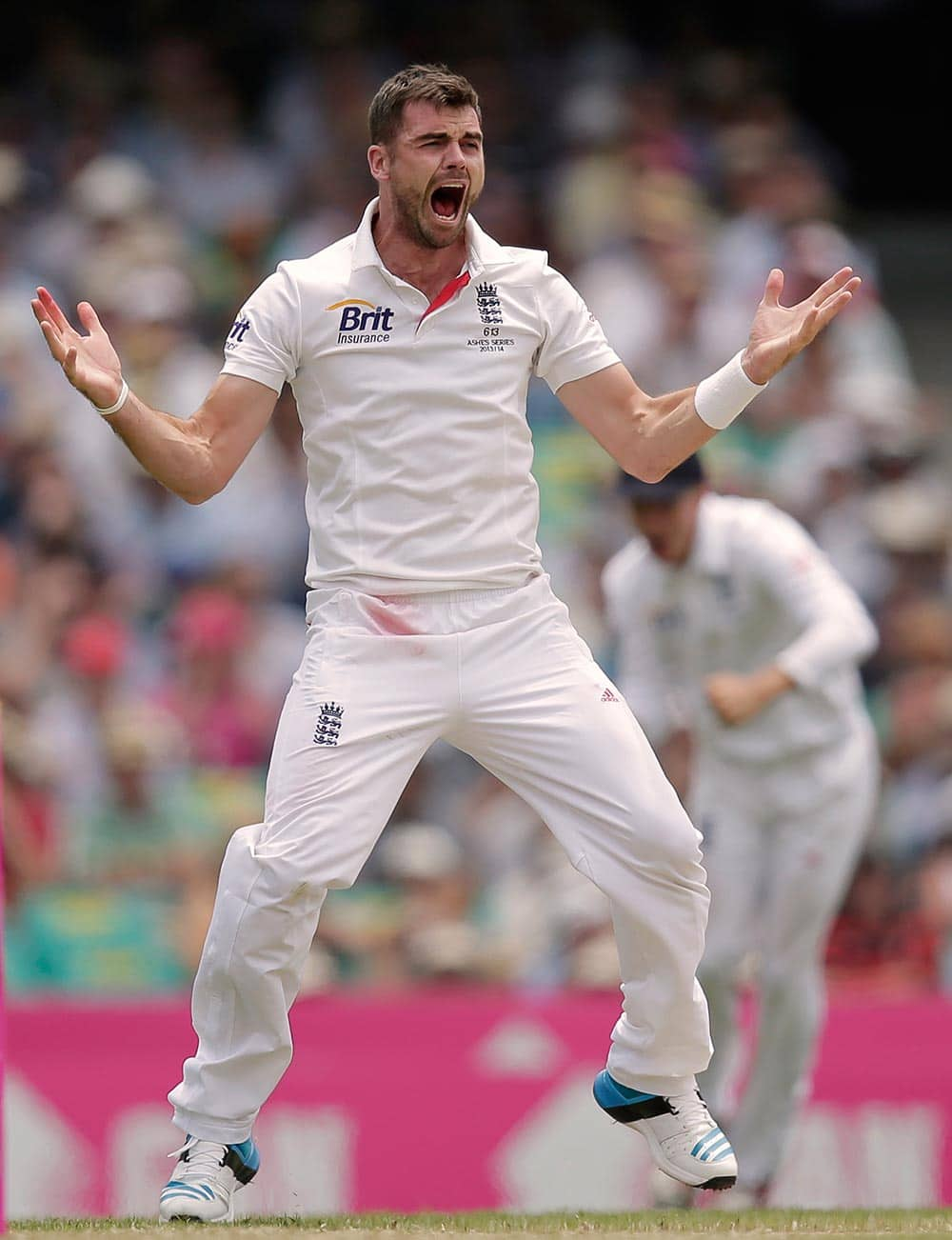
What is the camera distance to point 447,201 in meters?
5.46

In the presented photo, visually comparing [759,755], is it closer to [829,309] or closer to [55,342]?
[829,309]

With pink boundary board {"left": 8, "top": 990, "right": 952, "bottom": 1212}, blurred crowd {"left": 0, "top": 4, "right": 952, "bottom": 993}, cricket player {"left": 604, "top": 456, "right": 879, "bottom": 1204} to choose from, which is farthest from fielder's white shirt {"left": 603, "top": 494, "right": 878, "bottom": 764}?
blurred crowd {"left": 0, "top": 4, "right": 952, "bottom": 993}

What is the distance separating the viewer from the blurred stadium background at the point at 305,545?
800 centimetres

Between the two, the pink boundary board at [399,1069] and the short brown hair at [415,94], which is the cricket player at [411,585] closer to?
the short brown hair at [415,94]

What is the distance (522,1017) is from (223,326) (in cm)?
467

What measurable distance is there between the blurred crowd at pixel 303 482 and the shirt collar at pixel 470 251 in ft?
13.1

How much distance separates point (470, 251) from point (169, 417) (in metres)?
0.82

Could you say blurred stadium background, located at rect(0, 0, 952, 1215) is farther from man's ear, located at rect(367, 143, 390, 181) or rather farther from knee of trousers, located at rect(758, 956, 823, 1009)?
man's ear, located at rect(367, 143, 390, 181)

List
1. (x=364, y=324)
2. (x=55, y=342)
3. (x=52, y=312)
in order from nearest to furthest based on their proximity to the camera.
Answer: (x=55, y=342) < (x=52, y=312) < (x=364, y=324)

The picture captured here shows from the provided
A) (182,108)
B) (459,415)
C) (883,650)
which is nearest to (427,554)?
(459,415)

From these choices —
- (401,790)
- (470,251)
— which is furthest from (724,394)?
(401,790)

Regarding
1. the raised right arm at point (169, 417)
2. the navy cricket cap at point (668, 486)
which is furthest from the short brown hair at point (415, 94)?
the navy cricket cap at point (668, 486)

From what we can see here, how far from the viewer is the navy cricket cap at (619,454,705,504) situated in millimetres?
7094

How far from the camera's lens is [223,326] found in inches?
452
